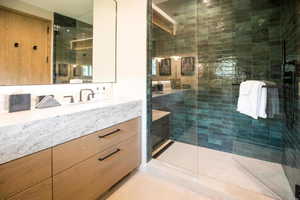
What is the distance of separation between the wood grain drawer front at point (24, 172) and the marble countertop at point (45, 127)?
4cm

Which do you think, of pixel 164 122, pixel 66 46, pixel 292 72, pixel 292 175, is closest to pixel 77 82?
pixel 66 46

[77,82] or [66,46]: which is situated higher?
[66,46]

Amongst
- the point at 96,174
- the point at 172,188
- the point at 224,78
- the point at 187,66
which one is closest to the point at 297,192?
the point at 172,188

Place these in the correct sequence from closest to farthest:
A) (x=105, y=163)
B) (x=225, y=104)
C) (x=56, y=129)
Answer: (x=56, y=129)
(x=105, y=163)
(x=225, y=104)

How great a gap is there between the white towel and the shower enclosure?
0.22 meters

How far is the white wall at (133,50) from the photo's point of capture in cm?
195

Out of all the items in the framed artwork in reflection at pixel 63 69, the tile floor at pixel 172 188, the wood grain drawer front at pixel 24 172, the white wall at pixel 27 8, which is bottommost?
the tile floor at pixel 172 188

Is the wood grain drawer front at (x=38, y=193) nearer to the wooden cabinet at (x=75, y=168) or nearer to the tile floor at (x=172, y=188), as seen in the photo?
the wooden cabinet at (x=75, y=168)

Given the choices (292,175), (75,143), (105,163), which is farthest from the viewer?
(292,175)

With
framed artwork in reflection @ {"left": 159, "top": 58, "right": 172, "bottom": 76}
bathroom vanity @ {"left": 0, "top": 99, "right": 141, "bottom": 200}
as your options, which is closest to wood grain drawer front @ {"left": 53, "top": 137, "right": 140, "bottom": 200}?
bathroom vanity @ {"left": 0, "top": 99, "right": 141, "bottom": 200}

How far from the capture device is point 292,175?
1.67 m

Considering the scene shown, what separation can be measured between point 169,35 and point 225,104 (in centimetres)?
139

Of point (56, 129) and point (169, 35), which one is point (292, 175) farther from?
point (169, 35)

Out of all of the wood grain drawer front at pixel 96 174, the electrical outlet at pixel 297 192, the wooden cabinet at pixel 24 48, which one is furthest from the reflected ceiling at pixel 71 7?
the electrical outlet at pixel 297 192
